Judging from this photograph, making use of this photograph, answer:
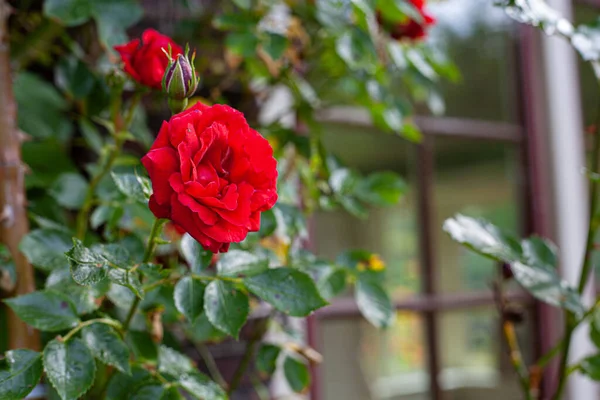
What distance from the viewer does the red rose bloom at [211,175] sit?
46cm

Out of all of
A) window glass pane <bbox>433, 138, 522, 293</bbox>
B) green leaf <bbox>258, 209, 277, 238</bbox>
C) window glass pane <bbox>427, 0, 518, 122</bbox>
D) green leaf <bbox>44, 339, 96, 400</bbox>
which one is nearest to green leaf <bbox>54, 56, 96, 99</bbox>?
green leaf <bbox>258, 209, 277, 238</bbox>

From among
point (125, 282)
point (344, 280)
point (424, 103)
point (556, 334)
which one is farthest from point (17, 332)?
point (556, 334)

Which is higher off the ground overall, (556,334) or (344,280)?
(344,280)

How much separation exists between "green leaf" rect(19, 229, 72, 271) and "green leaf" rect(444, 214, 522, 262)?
0.42 metres

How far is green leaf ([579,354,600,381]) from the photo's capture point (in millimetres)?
834

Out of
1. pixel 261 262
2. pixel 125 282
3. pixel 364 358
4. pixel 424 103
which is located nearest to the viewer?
pixel 125 282

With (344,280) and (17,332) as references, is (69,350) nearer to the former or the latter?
(17,332)

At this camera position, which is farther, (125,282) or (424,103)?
(424,103)

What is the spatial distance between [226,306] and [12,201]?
30 cm

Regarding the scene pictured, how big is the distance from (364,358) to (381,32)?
1.03 m

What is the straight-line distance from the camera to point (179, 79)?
1.69ft

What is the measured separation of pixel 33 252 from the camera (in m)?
0.65

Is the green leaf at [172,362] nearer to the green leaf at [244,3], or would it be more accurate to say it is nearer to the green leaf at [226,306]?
the green leaf at [226,306]

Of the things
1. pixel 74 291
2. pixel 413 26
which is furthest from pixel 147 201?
pixel 413 26
